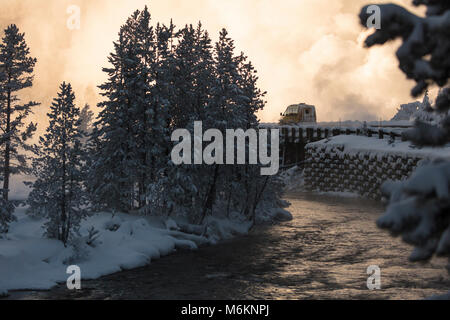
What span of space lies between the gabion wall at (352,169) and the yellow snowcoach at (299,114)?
425 inches

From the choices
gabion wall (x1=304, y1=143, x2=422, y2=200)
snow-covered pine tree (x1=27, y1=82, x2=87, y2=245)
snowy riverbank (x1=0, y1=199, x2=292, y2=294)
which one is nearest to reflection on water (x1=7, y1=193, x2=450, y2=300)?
snowy riverbank (x1=0, y1=199, x2=292, y2=294)

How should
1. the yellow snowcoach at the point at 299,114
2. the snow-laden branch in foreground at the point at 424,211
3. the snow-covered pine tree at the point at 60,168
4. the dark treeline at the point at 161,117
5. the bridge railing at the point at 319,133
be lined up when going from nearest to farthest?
1. the snow-laden branch in foreground at the point at 424,211
2. the snow-covered pine tree at the point at 60,168
3. the dark treeline at the point at 161,117
4. the bridge railing at the point at 319,133
5. the yellow snowcoach at the point at 299,114

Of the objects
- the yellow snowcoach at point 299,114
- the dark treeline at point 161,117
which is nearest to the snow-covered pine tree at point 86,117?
the yellow snowcoach at point 299,114

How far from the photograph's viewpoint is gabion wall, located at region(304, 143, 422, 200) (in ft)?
116

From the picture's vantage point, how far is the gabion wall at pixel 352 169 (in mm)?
35294

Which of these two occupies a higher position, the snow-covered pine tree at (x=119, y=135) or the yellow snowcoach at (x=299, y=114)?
the yellow snowcoach at (x=299, y=114)

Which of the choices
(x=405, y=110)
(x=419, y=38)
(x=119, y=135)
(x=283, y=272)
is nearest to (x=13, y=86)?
(x=119, y=135)

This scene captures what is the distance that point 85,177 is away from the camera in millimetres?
17688

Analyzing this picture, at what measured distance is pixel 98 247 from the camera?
59.6 ft

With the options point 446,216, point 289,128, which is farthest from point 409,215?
point 289,128

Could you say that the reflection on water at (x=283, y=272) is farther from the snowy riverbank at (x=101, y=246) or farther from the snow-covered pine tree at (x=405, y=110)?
the snow-covered pine tree at (x=405, y=110)

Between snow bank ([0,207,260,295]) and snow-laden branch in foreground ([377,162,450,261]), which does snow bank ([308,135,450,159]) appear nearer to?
snow bank ([0,207,260,295])
